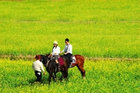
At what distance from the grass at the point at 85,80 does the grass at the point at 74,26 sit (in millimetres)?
5286

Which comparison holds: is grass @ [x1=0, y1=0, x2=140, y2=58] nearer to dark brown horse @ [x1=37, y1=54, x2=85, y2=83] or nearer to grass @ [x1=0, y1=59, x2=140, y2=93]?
grass @ [x1=0, y1=59, x2=140, y2=93]

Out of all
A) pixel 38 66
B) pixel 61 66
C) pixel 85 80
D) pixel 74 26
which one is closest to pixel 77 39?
pixel 74 26

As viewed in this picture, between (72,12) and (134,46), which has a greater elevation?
(72,12)

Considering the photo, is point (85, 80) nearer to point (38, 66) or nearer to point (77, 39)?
point (38, 66)

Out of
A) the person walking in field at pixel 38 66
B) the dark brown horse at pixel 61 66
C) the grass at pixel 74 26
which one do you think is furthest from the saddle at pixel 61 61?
the grass at pixel 74 26

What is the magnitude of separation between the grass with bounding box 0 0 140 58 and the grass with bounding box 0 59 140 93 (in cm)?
529

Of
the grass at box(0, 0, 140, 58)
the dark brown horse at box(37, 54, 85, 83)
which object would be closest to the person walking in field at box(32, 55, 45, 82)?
the dark brown horse at box(37, 54, 85, 83)

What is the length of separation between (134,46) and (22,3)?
1276 inches

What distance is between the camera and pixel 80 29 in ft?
132

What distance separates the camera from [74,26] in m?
42.2

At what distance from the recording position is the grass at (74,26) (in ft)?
92.5

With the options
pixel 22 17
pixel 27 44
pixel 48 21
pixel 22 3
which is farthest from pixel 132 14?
pixel 27 44

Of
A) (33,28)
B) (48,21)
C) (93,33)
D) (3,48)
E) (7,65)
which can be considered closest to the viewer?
(7,65)

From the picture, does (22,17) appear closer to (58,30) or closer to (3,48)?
(58,30)
